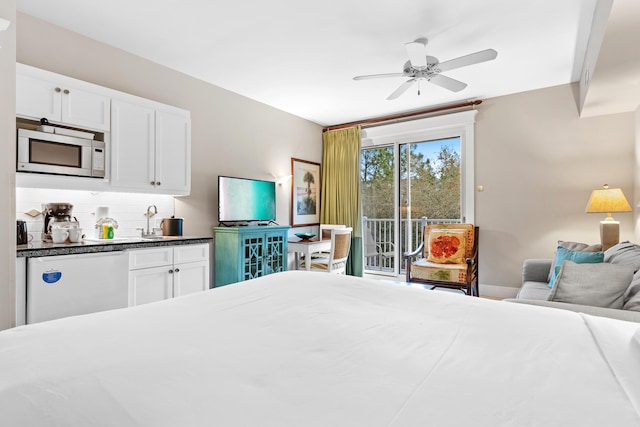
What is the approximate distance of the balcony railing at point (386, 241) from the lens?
5.32 meters

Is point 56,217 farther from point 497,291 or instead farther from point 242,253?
point 497,291

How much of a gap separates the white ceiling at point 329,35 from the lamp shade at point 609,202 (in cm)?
133

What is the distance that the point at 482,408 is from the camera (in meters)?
0.66

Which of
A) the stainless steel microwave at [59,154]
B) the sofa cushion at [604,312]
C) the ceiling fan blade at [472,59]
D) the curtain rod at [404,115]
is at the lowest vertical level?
the sofa cushion at [604,312]

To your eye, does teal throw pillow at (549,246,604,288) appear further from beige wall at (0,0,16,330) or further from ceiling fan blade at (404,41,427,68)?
beige wall at (0,0,16,330)

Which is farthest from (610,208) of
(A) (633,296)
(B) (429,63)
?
(B) (429,63)

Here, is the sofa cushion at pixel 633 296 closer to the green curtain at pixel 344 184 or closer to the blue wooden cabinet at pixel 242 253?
the blue wooden cabinet at pixel 242 253

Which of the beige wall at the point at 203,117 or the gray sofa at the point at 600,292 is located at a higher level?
the beige wall at the point at 203,117

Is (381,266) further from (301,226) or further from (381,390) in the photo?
(381,390)

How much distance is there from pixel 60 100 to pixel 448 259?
4.13 meters

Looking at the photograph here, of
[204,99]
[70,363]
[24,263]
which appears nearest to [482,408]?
[70,363]

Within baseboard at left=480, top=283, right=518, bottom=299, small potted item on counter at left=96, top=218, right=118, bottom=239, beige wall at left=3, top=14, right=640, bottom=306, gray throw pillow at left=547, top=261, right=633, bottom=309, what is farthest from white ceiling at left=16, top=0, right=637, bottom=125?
baseboard at left=480, top=283, right=518, bottom=299

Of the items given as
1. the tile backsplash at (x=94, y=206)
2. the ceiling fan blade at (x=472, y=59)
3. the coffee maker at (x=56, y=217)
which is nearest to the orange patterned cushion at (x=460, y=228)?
the ceiling fan blade at (x=472, y=59)

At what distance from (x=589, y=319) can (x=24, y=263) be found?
2.88 meters
